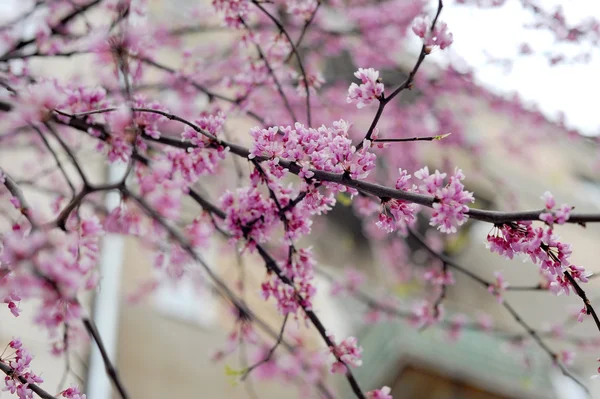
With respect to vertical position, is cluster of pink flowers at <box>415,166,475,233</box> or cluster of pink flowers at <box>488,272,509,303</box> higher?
cluster of pink flowers at <box>488,272,509,303</box>

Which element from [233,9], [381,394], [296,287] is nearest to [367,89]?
[296,287]

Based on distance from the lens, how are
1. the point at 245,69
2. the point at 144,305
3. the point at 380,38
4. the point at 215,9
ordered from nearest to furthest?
the point at 215,9, the point at 245,69, the point at 380,38, the point at 144,305

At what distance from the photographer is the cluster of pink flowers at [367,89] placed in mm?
1421

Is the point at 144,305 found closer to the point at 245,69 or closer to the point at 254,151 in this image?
the point at 245,69

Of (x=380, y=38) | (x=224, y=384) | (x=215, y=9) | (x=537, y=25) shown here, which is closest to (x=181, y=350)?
(x=224, y=384)

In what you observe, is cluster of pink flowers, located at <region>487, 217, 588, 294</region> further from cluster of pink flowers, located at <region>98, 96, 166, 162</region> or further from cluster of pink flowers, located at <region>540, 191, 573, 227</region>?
cluster of pink flowers, located at <region>98, 96, 166, 162</region>

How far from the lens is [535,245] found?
1.29 metres

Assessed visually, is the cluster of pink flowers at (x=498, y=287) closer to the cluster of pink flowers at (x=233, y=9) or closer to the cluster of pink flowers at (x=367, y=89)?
the cluster of pink flowers at (x=367, y=89)

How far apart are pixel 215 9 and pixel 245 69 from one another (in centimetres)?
30

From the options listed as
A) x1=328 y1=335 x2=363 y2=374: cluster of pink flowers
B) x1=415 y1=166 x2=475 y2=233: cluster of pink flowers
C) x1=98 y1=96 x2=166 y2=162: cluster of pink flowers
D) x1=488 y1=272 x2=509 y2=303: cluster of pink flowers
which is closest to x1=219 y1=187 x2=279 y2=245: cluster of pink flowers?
x1=98 y1=96 x2=166 y2=162: cluster of pink flowers

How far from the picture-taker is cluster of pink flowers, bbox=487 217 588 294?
1298 mm

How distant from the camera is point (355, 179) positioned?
4.58ft

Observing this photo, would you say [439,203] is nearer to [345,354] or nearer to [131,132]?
[345,354]

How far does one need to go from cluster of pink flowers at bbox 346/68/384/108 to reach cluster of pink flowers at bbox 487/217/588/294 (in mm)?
461
